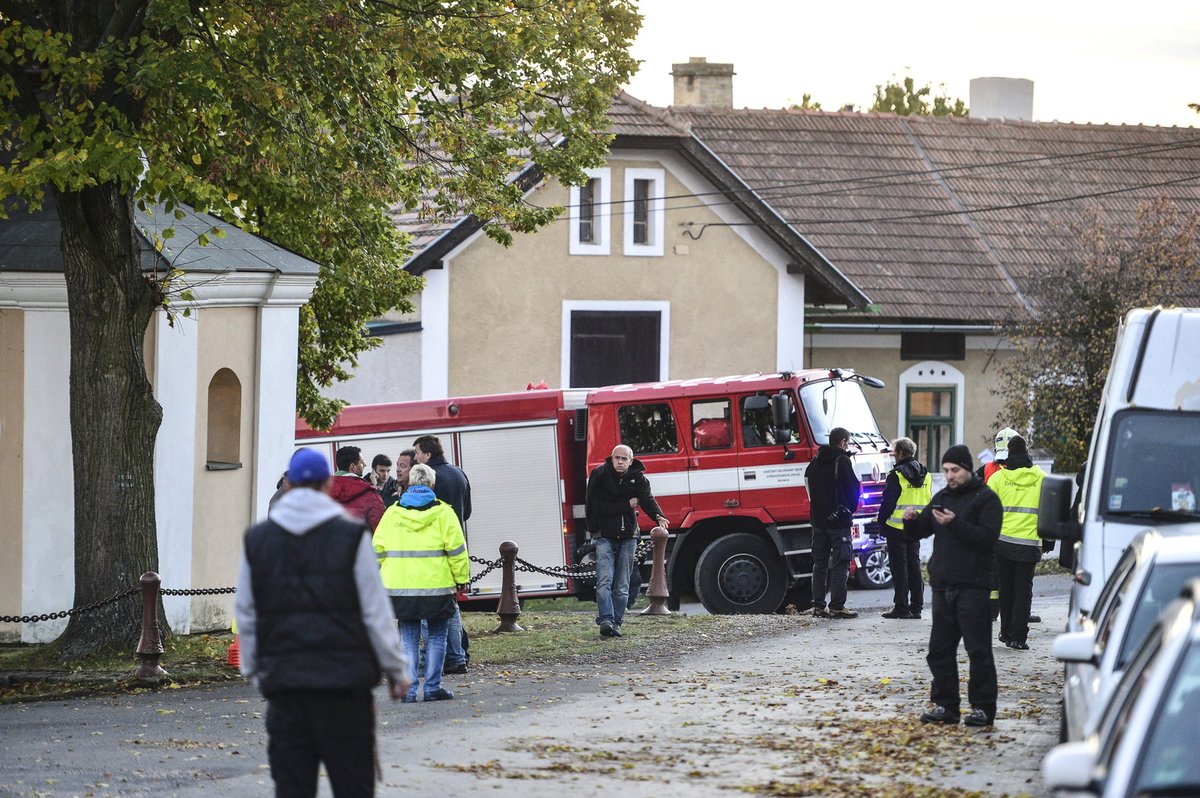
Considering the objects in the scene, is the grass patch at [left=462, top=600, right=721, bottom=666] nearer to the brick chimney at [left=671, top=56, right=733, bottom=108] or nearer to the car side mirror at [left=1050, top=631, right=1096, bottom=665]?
the car side mirror at [left=1050, top=631, right=1096, bottom=665]

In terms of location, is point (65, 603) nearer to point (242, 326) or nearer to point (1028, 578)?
point (242, 326)

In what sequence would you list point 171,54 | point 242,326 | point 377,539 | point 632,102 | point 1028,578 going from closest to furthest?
point 377,539 < point 171,54 < point 1028,578 < point 242,326 < point 632,102

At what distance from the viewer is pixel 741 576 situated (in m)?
20.0

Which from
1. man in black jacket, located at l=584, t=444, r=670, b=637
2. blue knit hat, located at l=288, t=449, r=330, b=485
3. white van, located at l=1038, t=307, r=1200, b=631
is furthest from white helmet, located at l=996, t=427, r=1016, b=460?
blue knit hat, located at l=288, t=449, r=330, b=485

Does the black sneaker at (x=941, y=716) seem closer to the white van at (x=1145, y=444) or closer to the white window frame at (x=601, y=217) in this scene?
the white van at (x=1145, y=444)

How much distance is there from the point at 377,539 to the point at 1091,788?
24.0 ft

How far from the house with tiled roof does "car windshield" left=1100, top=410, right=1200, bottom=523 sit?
1889 centimetres

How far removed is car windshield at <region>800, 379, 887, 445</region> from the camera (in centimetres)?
2006

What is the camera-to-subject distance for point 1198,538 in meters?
7.94

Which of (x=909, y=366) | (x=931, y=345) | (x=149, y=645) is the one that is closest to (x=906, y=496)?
(x=149, y=645)

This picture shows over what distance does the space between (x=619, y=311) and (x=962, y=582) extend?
69.8 feet

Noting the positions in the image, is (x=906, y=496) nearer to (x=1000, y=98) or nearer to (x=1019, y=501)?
(x=1019, y=501)

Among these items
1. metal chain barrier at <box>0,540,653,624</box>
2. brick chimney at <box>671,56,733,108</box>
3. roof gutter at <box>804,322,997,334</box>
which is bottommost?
metal chain barrier at <box>0,540,653,624</box>

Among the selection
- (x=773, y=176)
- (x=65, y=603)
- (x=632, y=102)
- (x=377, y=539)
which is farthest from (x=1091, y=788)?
(x=773, y=176)
